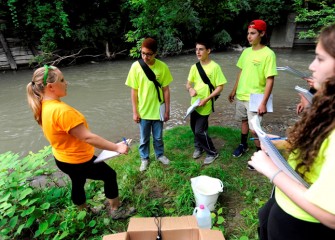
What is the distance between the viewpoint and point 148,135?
3.57 meters

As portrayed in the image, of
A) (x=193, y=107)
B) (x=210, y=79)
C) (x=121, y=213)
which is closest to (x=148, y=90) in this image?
(x=193, y=107)

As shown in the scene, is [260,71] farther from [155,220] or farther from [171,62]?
[171,62]

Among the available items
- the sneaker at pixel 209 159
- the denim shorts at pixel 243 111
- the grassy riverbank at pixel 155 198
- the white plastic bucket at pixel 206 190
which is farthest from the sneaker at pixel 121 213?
the denim shorts at pixel 243 111

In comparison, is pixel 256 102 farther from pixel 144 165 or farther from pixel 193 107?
pixel 144 165

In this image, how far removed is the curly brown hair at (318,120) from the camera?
1016 mm

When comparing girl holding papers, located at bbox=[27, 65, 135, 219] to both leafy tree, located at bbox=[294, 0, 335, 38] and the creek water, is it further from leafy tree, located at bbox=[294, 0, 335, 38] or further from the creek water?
leafy tree, located at bbox=[294, 0, 335, 38]

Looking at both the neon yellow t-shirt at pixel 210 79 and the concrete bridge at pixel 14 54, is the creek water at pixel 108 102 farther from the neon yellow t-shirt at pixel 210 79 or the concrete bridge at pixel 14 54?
the neon yellow t-shirt at pixel 210 79

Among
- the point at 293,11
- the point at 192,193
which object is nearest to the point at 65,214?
the point at 192,193

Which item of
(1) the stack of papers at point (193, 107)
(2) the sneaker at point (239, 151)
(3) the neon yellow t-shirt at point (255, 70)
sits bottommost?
(2) the sneaker at point (239, 151)

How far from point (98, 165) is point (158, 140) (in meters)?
1.30

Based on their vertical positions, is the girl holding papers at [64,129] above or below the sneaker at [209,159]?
above

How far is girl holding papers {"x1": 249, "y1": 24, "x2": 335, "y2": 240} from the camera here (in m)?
0.96

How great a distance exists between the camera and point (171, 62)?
12203 mm

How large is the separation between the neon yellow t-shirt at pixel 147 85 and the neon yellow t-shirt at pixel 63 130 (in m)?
1.14
